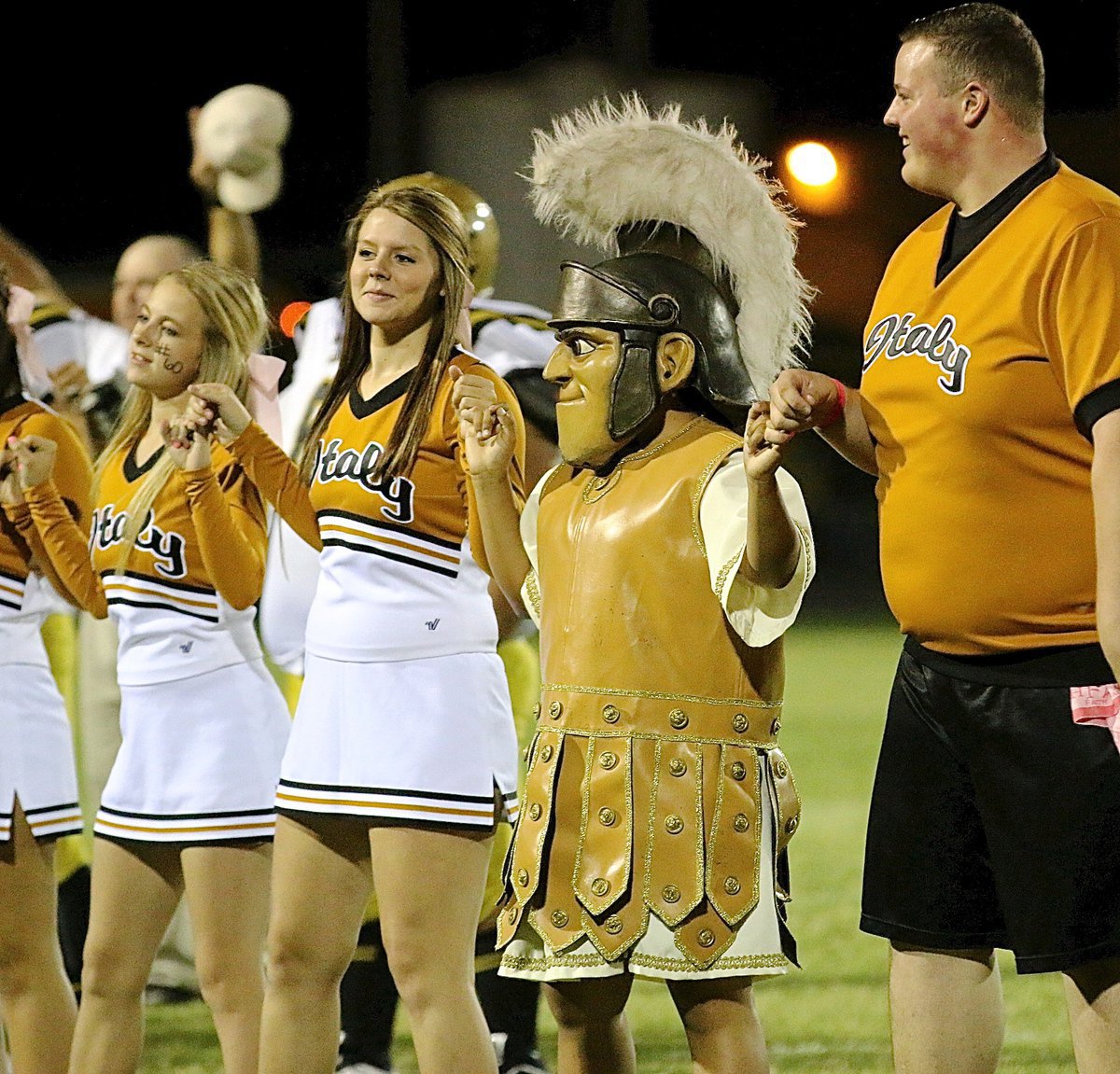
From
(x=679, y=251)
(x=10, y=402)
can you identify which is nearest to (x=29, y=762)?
(x=10, y=402)

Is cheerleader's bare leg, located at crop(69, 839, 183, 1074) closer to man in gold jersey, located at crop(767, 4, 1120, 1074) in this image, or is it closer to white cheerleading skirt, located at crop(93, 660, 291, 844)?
white cheerleading skirt, located at crop(93, 660, 291, 844)

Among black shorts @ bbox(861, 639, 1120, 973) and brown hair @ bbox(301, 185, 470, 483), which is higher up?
brown hair @ bbox(301, 185, 470, 483)

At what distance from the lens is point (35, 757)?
353 centimetres

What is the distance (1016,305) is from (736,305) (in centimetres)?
56

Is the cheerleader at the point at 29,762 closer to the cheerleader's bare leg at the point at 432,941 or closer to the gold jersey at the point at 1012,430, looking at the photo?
the cheerleader's bare leg at the point at 432,941

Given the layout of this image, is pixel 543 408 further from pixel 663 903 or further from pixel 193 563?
pixel 663 903

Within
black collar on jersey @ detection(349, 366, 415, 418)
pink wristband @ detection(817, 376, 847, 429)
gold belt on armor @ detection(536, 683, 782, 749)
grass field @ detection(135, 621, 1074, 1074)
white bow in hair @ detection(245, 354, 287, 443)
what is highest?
white bow in hair @ detection(245, 354, 287, 443)

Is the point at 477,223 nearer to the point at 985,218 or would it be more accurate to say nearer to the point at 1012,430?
the point at 985,218

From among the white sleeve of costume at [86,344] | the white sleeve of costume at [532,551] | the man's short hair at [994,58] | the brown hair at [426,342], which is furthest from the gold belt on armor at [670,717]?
the white sleeve of costume at [86,344]

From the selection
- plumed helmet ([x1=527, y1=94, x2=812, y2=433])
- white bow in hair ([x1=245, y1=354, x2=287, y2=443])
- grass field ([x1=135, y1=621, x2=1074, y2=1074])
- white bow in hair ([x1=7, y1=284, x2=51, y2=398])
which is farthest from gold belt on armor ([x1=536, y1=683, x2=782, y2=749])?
white bow in hair ([x1=7, y1=284, x2=51, y2=398])

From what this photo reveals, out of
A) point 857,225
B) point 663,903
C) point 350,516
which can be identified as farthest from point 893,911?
point 857,225

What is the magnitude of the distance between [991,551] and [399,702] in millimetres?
1061

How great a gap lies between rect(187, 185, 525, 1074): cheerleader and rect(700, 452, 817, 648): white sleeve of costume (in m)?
0.51

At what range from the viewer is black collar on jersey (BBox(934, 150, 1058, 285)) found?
2.43 m
